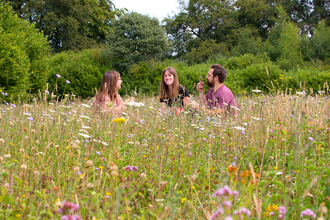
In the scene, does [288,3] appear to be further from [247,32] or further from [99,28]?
[99,28]

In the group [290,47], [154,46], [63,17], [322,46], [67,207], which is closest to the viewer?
[67,207]

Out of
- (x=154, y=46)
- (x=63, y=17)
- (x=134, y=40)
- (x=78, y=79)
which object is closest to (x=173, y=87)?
(x=78, y=79)

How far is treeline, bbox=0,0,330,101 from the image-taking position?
31.3 feet

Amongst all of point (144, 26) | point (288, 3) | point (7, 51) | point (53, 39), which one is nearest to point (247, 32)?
point (288, 3)

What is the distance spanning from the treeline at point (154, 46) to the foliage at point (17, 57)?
3 centimetres

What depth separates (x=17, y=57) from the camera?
8.10 m

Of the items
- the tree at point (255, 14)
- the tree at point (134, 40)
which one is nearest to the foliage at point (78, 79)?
the tree at point (134, 40)

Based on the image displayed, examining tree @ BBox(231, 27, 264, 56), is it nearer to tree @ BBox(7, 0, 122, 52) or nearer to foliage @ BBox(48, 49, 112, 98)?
tree @ BBox(7, 0, 122, 52)

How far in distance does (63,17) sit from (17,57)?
2211 cm

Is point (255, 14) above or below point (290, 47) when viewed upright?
above

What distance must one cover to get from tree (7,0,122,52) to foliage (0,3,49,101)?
59.7 ft

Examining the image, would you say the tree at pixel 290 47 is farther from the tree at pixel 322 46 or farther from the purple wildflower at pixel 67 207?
the purple wildflower at pixel 67 207

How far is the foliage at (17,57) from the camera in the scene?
25.8 feet

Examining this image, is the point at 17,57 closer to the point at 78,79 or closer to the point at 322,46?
the point at 78,79
